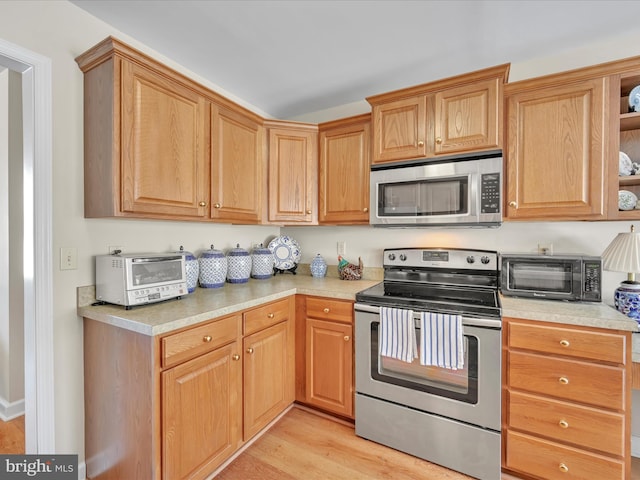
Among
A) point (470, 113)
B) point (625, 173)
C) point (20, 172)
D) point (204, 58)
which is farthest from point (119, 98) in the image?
point (625, 173)

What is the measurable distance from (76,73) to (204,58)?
76cm

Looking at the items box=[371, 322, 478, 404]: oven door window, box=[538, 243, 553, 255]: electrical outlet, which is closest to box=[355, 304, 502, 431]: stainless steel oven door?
box=[371, 322, 478, 404]: oven door window

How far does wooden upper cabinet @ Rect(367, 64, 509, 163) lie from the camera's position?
1819 millimetres

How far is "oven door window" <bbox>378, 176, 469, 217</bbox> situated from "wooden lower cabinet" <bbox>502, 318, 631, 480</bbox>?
2.48 feet

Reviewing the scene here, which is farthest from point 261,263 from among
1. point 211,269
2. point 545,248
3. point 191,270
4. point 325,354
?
point 545,248

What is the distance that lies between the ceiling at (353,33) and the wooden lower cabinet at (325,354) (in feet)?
5.41

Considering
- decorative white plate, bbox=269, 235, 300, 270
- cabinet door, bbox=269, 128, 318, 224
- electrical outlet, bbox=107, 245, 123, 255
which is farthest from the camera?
decorative white plate, bbox=269, 235, 300, 270

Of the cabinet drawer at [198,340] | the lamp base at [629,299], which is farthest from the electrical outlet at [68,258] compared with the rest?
→ the lamp base at [629,299]

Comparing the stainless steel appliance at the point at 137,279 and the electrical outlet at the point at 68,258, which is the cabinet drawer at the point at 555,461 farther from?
the electrical outlet at the point at 68,258

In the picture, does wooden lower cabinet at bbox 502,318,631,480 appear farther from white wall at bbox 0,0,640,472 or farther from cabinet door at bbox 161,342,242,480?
cabinet door at bbox 161,342,242,480

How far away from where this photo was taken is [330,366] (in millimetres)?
2076

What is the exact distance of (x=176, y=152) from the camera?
5.63 ft

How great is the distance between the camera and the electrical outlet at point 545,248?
197cm

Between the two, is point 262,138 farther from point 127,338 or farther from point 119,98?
point 127,338
